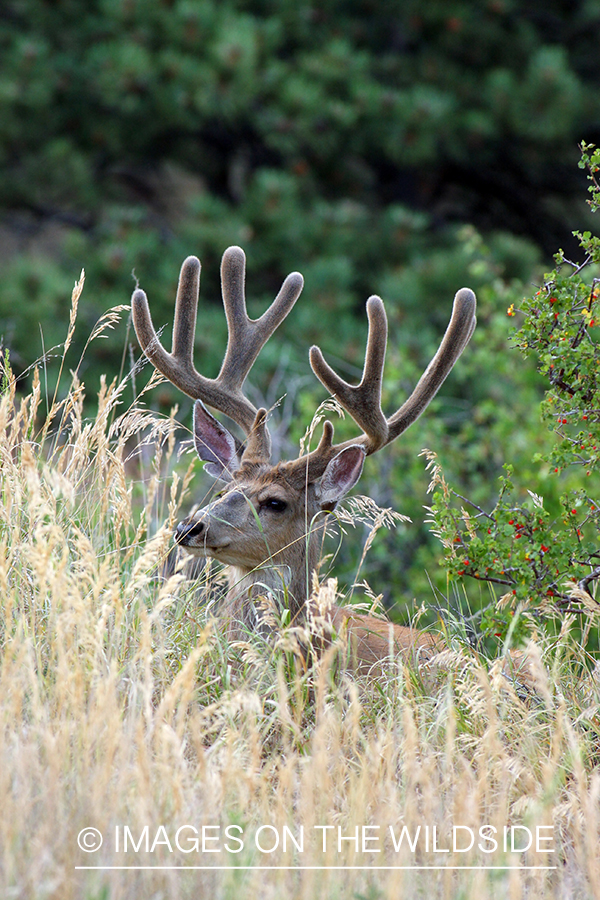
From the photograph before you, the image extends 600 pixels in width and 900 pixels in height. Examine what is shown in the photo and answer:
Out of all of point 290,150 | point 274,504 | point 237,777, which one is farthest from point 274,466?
point 290,150

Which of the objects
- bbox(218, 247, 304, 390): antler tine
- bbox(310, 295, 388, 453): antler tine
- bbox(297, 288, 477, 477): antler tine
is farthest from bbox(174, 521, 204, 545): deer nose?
bbox(218, 247, 304, 390): antler tine

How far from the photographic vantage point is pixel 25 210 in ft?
34.6

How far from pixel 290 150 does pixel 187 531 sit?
7.20 meters

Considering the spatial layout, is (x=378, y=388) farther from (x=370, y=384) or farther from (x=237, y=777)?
(x=237, y=777)

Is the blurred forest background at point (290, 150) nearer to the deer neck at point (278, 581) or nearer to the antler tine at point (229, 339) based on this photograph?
the antler tine at point (229, 339)

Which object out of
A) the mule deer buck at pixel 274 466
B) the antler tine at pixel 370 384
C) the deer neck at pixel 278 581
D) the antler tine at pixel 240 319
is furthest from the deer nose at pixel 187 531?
the antler tine at pixel 240 319

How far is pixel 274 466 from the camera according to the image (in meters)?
4.28

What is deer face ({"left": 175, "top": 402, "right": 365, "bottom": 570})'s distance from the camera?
3898 mm

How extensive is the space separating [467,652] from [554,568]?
39cm

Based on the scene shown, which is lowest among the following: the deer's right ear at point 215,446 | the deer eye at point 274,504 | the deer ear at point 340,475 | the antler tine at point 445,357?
the deer eye at point 274,504

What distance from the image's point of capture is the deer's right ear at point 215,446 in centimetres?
439

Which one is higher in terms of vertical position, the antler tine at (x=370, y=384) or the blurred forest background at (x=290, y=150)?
the blurred forest background at (x=290, y=150)

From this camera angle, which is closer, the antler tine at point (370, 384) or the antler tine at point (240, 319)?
the antler tine at point (370, 384)

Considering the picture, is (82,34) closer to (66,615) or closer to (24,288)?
(24,288)
